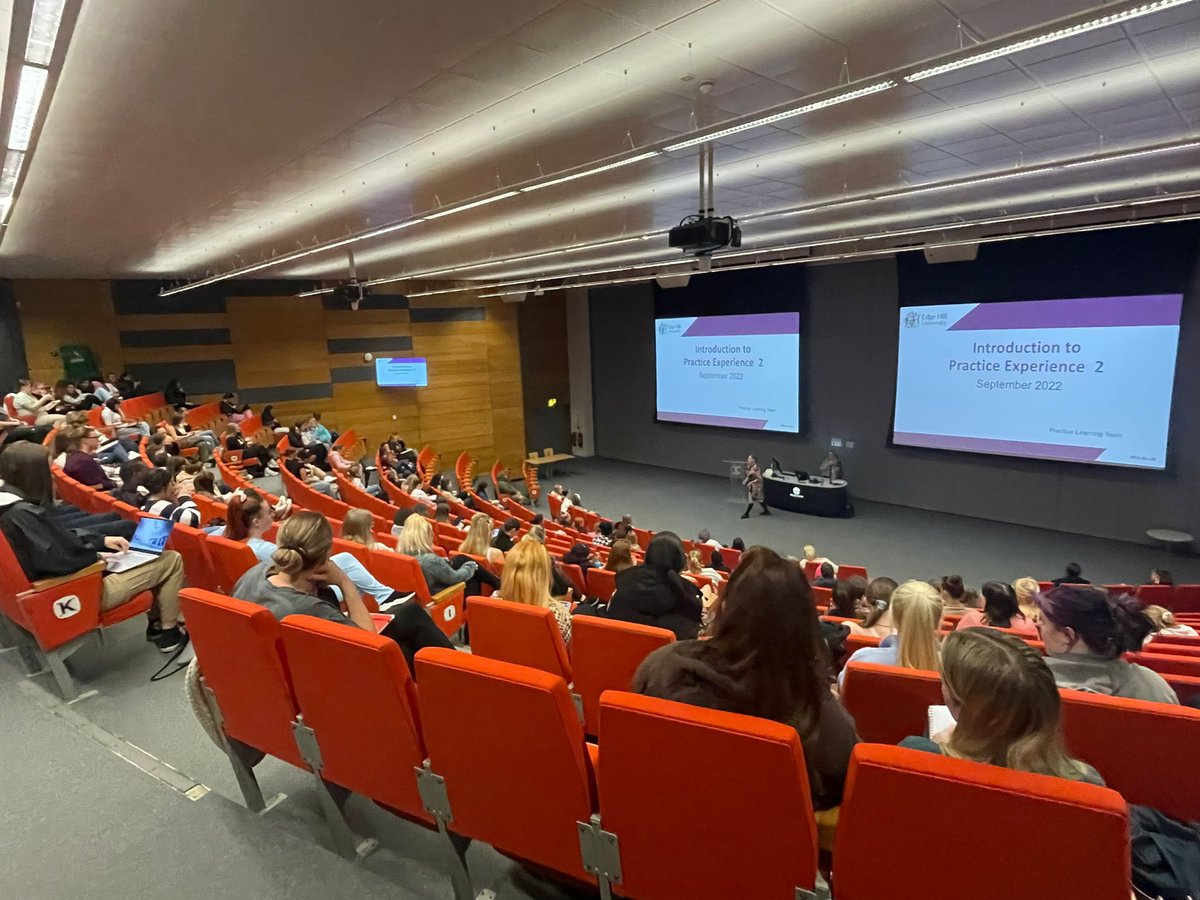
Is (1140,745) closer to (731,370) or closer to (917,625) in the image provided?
(917,625)

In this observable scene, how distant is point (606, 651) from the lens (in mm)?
2293

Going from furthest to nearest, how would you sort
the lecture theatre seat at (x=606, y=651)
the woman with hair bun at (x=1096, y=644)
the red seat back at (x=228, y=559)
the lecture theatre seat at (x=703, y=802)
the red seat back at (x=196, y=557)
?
the red seat back at (x=196, y=557) < the red seat back at (x=228, y=559) < the lecture theatre seat at (x=606, y=651) < the woman with hair bun at (x=1096, y=644) < the lecture theatre seat at (x=703, y=802)

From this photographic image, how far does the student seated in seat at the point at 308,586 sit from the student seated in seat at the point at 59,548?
4.58ft

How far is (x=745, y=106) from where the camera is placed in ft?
14.6

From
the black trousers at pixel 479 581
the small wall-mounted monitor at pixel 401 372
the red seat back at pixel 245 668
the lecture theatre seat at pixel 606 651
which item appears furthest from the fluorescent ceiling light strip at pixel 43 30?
the small wall-mounted monitor at pixel 401 372

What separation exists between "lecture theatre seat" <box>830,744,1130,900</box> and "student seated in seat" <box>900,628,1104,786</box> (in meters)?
0.25

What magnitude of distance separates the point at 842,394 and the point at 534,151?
932cm

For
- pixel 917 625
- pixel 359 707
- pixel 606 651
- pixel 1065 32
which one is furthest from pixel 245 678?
pixel 1065 32

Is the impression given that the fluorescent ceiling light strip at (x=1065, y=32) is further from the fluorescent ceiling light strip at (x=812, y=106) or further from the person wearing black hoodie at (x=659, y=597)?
the person wearing black hoodie at (x=659, y=597)

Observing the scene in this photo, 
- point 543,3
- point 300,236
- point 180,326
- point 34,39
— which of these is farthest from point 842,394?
point 180,326

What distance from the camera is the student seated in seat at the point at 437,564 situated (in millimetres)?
4195

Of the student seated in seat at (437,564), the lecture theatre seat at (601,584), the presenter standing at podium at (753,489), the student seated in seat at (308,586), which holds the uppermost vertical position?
the student seated in seat at (308,586)

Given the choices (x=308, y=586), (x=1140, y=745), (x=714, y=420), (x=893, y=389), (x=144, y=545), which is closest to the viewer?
(x=1140, y=745)

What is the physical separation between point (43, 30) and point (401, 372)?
13448 mm
